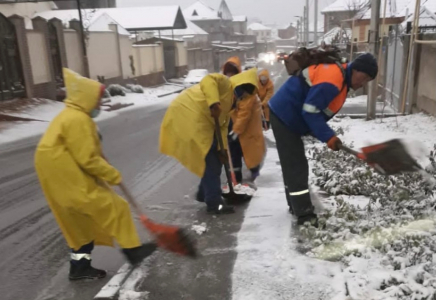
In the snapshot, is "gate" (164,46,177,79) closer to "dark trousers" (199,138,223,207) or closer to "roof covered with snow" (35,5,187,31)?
"roof covered with snow" (35,5,187,31)

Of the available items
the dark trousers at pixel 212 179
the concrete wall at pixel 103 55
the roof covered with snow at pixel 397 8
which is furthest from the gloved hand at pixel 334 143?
the roof covered with snow at pixel 397 8

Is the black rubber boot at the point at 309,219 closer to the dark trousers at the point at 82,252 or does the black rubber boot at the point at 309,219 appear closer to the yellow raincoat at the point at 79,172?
the yellow raincoat at the point at 79,172

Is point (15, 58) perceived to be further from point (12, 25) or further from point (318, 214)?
point (318, 214)

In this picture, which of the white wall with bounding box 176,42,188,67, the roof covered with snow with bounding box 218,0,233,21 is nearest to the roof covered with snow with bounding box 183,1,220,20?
the roof covered with snow with bounding box 218,0,233,21

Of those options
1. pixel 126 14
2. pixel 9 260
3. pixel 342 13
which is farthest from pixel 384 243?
pixel 342 13

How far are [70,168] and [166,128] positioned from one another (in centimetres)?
165

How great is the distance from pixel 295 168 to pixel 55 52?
1628 cm

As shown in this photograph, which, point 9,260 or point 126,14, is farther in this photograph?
point 126,14

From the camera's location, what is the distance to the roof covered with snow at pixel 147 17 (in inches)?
1452

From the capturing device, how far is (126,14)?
43.0 metres

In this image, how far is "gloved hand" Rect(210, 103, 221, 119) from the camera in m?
4.50

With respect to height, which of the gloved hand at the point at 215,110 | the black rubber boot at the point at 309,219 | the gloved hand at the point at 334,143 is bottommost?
the black rubber boot at the point at 309,219

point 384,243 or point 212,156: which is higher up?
point 212,156

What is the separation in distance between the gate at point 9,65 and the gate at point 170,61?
18630 mm
